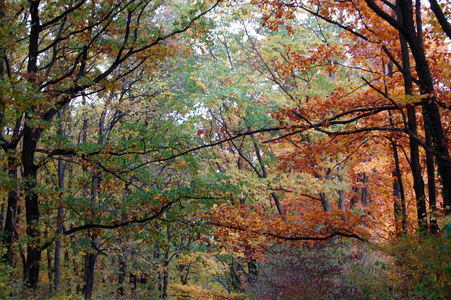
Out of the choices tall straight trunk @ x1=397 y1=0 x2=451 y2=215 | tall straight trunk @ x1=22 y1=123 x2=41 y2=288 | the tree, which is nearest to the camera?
tall straight trunk @ x1=397 y1=0 x2=451 y2=215

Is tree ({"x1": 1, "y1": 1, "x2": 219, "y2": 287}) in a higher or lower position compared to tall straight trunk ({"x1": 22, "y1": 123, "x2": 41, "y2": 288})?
higher

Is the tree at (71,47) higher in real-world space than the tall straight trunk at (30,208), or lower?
higher

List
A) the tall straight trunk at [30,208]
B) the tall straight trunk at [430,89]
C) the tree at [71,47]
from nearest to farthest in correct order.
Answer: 1. the tall straight trunk at [430,89]
2. the tree at [71,47]
3. the tall straight trunk at [30,208]

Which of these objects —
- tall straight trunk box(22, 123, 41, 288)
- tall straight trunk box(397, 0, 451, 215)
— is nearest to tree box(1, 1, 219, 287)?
tall straight trunk box(22, 123, 41, 288)

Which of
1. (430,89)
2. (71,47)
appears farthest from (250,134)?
(71,47)

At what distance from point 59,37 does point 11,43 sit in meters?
1.84

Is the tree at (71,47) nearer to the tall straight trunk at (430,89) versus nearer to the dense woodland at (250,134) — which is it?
the dense woodland at (250,134)

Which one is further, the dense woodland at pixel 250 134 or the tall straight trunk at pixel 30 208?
the tall straight trunk at pixel 30 208

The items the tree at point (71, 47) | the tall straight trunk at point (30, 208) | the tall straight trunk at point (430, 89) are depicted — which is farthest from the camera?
the tall straight trunk at point (30, 208)

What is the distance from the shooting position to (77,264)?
20828 millimetres

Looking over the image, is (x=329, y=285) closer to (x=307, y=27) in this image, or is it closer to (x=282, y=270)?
(x=282, y=270)

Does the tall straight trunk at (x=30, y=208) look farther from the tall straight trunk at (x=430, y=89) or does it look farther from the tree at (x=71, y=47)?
the tall straight trunk at (x=430, y=89)

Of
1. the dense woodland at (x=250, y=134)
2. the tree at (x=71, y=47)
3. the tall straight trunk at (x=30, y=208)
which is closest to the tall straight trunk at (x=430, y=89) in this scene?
the dense woodland at (x=250, y=134)

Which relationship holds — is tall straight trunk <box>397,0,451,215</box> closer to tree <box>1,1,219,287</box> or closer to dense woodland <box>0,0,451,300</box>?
dense woodland <box>0,0,451,300</box>
